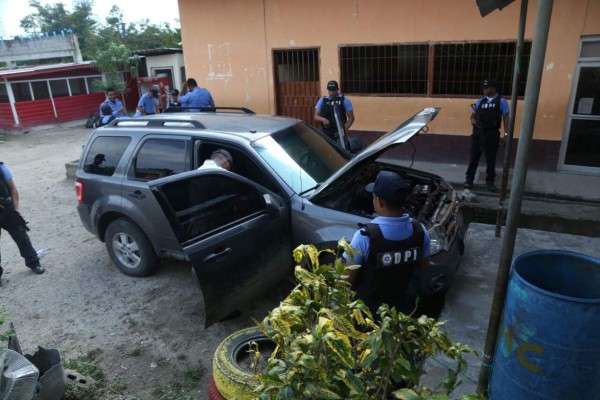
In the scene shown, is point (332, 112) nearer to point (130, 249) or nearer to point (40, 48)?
point (130, 249)

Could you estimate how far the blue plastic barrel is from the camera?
6.97 feet

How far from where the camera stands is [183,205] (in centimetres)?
364

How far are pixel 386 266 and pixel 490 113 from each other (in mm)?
4986

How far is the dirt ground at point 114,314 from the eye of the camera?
3.57 metres

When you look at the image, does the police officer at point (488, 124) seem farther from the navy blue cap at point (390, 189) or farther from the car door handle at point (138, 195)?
the car door handle at point (138, 195)

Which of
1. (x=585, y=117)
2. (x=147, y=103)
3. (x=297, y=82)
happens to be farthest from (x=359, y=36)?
(x=147, y=103)

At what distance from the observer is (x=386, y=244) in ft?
7.77

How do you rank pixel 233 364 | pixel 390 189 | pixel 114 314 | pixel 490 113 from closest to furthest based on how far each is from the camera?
pixel 390 189, pixel 233 364, pixel 114 314, pixel 490 113

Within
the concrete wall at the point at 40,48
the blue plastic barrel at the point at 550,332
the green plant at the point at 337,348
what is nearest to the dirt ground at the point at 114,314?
the green plant at the point at 337,348

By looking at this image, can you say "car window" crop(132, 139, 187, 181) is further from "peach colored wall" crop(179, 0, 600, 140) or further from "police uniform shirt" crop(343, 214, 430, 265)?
"peach colored wall" crop(179, 0, 600, 140)

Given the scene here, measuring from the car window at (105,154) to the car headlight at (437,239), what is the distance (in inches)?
135

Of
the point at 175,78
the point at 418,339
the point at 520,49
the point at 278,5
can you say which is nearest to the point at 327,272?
the point at 418,339

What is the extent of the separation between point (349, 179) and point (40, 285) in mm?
3738

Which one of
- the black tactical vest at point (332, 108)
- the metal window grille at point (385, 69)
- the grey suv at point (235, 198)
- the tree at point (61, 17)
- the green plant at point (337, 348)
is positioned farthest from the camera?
the tree at point (61, 17)
